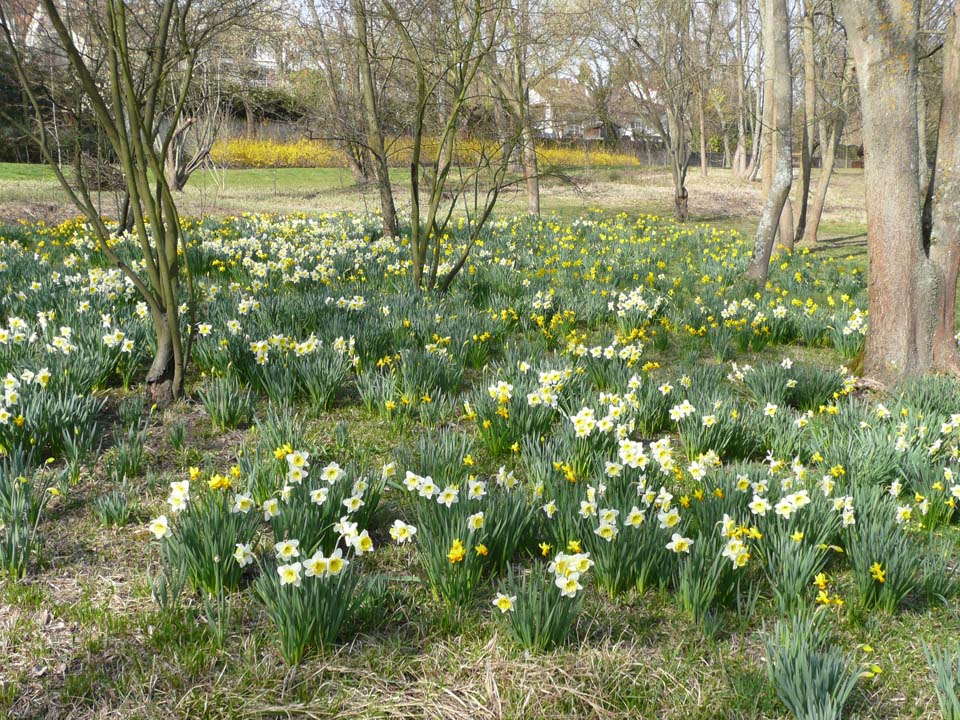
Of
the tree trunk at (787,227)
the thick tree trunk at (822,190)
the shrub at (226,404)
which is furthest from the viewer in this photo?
the thick tree trunk at (822,190)

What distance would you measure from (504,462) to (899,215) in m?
2.84

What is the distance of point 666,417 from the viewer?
3932mm

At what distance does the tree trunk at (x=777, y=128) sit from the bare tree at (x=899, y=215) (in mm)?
3951

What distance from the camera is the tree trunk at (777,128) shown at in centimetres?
850

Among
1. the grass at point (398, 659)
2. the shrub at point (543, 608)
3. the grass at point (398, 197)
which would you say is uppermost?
the grass at point (398, 197)

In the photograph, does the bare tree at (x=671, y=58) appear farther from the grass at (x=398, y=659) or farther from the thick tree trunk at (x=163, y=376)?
the grass at (x=398, y=659)

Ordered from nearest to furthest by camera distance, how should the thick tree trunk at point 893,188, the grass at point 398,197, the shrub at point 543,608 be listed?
the shrub at point 543,608, the thick tree trunk at point 893,188, the grass at point 398,197

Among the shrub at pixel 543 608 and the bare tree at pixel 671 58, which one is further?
the bare tree at pixel 671 58

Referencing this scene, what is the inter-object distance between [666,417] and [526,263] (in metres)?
4.96

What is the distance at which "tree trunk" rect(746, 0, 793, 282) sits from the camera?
335 inches

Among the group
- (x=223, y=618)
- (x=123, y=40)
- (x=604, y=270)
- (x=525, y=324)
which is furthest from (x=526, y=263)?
(x=223, y=618)

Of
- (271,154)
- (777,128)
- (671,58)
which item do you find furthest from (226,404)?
(271,154)

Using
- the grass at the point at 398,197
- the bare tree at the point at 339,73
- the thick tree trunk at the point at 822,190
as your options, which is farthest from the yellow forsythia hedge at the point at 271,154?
the thick tree trunk at the point at 822,190

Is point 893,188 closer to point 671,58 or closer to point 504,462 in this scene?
point 504,462
